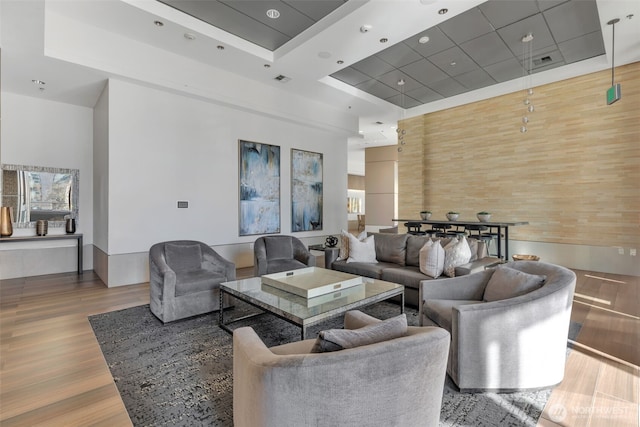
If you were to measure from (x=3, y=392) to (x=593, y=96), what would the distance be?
29.9 feet

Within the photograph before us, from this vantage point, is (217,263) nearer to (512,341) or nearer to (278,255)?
(278,255)

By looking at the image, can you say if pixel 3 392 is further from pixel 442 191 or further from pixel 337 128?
pixel 442 191

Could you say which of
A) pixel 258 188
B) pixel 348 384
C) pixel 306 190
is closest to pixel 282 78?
pixel 258 188

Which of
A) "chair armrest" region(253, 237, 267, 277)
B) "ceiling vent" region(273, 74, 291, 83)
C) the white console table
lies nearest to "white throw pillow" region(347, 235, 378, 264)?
"chair armrest" region(253, 237, 267, 277)

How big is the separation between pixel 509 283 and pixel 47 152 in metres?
7.76

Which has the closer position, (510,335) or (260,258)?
(510,335)

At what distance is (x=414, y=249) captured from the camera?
4410 millimetres

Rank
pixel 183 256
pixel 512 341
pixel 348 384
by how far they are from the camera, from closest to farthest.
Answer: pixel 348 384
pixel 512 341
pixel 183 256

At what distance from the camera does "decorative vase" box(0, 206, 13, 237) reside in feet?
17.4

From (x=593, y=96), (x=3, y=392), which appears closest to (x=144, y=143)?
(x=3, y=392)

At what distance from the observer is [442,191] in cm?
830

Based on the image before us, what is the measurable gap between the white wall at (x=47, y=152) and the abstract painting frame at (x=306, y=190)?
4260mm

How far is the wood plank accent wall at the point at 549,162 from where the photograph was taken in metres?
5.56

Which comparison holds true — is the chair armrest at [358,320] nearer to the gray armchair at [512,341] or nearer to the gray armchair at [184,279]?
the gray armchair at [512,341]
